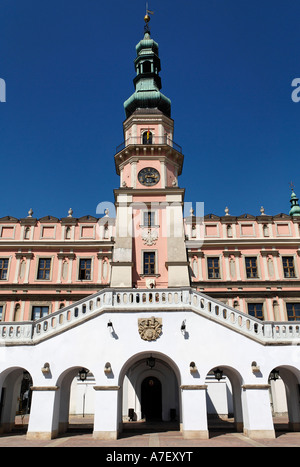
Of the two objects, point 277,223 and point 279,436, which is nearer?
point 279,436

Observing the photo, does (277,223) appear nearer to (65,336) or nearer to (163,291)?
(163,291)

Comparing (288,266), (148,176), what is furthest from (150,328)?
(288,266)

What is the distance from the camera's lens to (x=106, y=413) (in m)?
16.1

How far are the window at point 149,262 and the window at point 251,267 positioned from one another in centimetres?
997

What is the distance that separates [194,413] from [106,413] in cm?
381

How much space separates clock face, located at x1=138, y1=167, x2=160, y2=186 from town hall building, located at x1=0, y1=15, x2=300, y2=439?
0.10m

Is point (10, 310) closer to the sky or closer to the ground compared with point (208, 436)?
closer to the sky

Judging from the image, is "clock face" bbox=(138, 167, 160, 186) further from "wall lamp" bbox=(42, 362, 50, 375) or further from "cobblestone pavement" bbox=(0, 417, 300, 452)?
"cobblestone pavement" bbox=(0, 417, 300, 452)

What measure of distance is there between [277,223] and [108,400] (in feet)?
76.1

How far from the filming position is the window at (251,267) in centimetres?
3191

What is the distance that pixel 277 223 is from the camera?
33.5 metres

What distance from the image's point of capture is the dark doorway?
2545 centimetres

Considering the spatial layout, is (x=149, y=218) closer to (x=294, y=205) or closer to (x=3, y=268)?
(x=3, y=268)
